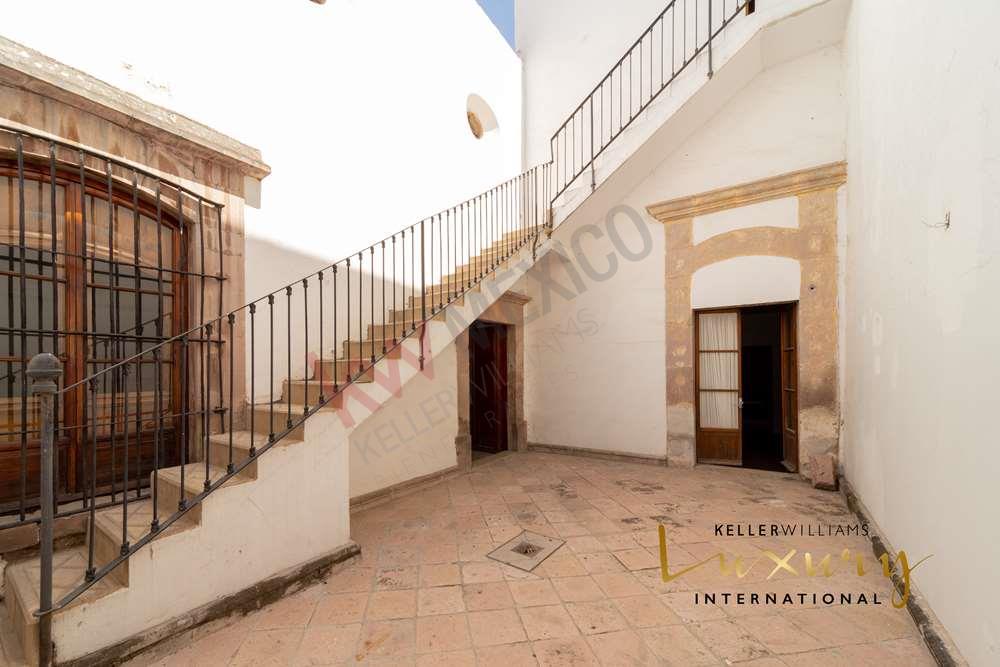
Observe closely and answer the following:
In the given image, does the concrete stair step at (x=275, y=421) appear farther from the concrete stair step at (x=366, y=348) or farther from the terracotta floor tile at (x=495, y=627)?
the terracotta floor tile at (x=495, y=627)

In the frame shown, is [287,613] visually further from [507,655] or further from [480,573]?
[507,655]

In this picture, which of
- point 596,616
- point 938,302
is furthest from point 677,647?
point 938,302

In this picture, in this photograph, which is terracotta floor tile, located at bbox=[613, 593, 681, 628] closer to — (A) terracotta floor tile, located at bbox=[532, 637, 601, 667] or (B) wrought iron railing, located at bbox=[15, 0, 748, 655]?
(A) terracotta floor tile, located at bbox=[532, 637, 601, 667]

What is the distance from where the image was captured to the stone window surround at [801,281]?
4.64 metres

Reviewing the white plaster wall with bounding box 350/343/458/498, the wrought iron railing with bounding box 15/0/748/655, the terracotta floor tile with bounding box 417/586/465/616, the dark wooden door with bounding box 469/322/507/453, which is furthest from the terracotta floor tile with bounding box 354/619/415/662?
the dark wooden door with bounding box 469/322/507/453

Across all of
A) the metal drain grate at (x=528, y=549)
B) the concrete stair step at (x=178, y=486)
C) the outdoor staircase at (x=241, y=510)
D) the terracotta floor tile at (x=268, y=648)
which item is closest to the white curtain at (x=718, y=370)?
the outdoor staircase at (x=241, y=510)

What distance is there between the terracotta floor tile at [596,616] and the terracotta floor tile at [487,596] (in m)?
0.35

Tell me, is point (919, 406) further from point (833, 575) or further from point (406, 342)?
point (406, 342)

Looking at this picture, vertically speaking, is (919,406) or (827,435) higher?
(919,406)

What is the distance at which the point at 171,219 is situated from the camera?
3.16 metres

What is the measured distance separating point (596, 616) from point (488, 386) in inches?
176

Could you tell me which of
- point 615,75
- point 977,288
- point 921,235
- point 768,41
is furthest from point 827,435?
point 615,75

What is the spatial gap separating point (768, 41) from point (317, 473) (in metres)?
6.06

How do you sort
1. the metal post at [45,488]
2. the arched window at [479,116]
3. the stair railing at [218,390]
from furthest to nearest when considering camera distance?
the arched window at [479,116], the stair railing at [218,390], the metal post at [45,488]
